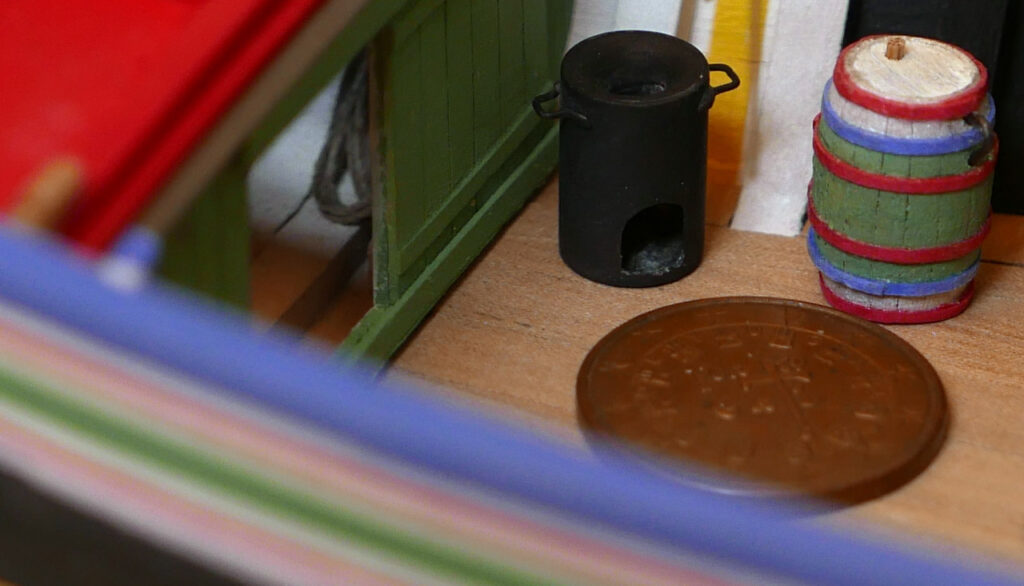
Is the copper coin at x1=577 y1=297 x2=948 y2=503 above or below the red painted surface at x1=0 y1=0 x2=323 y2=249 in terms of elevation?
below

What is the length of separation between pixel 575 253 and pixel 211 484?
49.0 inches

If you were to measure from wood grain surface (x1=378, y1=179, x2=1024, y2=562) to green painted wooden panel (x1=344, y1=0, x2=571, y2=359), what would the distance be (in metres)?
0.06

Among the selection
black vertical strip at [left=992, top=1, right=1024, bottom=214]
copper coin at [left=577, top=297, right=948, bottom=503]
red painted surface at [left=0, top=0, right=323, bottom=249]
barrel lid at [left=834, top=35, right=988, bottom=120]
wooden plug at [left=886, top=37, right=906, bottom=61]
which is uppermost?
red painted surface at [left=0, top=0, right=323, bottom=249]

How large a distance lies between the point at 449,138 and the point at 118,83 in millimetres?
783

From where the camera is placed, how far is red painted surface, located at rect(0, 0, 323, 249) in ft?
4.34

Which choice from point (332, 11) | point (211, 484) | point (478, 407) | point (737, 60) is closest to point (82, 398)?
point (211, 484)

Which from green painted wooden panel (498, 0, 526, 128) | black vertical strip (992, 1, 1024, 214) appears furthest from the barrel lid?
green painted wooden panel (498, 0, 526, 128)

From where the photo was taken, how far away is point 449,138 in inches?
85.2

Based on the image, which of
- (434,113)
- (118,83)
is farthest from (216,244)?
(434,113)

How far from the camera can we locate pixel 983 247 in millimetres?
2336

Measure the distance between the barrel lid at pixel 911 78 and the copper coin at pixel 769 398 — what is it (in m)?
0.34

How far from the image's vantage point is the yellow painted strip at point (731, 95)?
2352 mm

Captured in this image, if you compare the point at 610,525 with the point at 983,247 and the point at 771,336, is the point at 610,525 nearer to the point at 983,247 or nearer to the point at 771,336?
the point at 771,336

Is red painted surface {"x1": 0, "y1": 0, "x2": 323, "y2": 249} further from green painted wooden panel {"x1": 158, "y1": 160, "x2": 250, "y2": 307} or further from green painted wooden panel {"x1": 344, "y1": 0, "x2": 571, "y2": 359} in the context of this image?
green painted wooden panel {"x1": 344, "y1": 0, "x2": 571, "y2": 359}
